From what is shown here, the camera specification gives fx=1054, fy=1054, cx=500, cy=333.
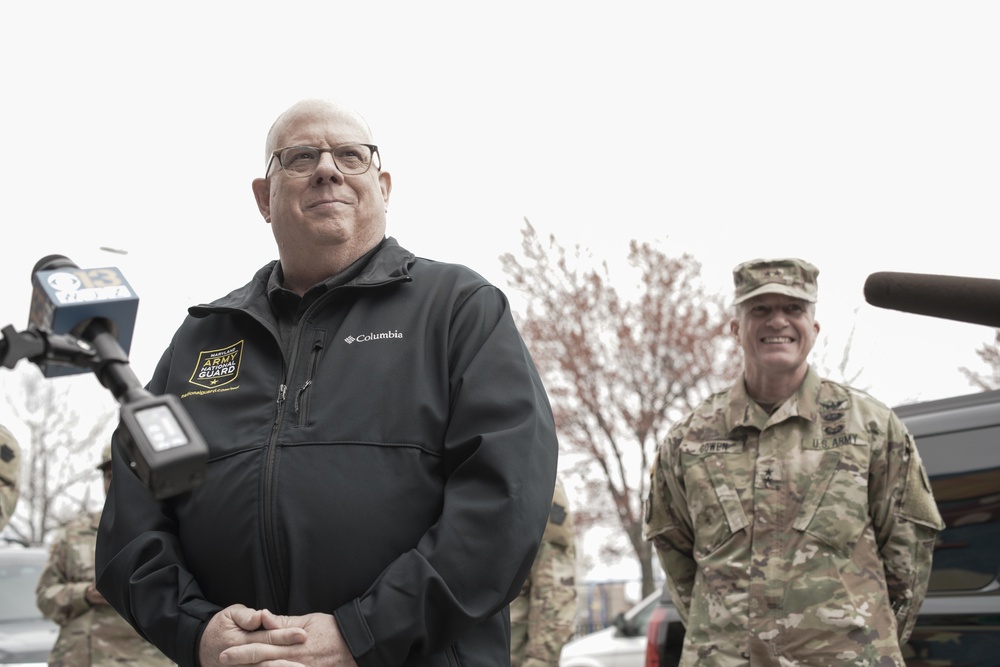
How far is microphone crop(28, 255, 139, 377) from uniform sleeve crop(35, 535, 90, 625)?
202 inches

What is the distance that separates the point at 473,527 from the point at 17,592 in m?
9.04

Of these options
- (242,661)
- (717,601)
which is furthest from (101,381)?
(717,601)

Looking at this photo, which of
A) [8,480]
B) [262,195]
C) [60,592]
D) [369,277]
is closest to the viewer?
[369,277]

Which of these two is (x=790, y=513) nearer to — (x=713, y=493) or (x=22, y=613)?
(x=713, y=493)

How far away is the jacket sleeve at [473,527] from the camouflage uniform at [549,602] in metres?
3.32

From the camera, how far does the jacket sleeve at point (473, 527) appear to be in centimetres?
206

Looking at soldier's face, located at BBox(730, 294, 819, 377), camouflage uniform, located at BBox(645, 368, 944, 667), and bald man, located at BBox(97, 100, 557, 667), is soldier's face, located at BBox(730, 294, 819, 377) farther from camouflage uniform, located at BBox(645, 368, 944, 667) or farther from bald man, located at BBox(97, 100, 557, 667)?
bald man, located at BBox(97, 100, 557, 667)

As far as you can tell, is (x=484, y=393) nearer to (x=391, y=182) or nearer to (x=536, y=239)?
(x=391, y=182)

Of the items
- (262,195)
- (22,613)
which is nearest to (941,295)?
(262,195)

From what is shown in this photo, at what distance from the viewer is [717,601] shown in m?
3.77

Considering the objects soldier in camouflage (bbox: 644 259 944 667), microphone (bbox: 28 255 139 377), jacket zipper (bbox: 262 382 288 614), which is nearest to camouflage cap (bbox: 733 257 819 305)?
soldier in camouflage (bbox: 644 259 944 667)

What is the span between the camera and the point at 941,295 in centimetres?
100

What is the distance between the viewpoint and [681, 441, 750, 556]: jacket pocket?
384 centimetres

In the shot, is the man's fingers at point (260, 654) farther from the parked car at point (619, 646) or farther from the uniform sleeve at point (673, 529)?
the parked car at point (619, 646)
